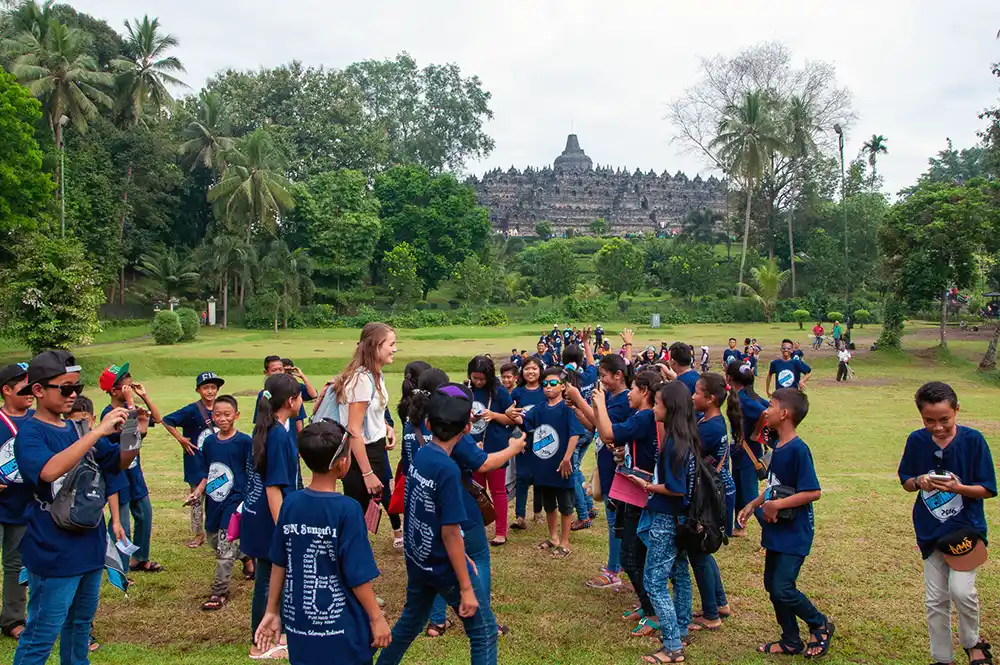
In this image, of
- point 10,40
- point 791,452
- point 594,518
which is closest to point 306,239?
point 10,40

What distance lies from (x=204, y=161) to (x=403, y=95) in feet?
68.5

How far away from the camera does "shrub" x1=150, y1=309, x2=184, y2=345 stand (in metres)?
26.3

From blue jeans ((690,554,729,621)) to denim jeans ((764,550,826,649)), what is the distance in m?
0.39

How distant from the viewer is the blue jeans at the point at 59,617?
3287mm

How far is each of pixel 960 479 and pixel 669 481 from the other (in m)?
1.49

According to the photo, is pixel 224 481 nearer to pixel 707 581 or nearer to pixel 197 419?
pixel 197 419

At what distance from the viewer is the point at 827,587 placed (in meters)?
5.13

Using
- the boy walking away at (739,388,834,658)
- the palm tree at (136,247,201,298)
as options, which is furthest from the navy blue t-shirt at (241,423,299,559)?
the palm tree at (136,247,201,298)

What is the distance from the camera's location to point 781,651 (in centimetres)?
411

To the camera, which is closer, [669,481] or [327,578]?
[327,578]

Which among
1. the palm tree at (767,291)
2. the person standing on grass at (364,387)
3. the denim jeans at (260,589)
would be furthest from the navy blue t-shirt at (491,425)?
the palm tree at (767,291)

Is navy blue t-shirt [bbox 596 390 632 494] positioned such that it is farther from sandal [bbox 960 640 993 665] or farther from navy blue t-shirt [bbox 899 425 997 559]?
sandal [bbox 960 640 993 665]

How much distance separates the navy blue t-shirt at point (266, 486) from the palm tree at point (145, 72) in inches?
1469

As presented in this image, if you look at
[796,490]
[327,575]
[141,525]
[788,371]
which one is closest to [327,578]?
[327,575]
